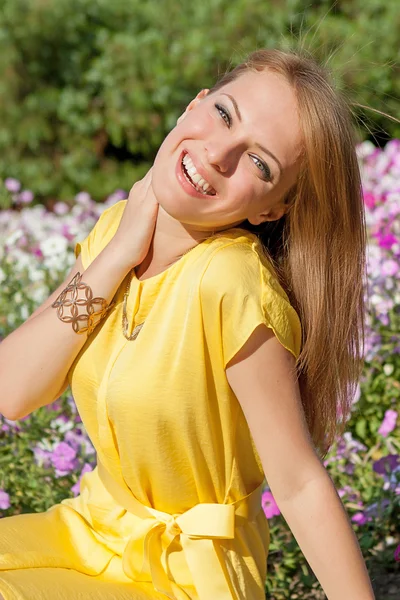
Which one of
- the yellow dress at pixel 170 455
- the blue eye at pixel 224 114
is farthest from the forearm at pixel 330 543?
the blue eye at pixel 224 114

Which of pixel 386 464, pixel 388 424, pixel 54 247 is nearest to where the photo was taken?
pixel 386 464

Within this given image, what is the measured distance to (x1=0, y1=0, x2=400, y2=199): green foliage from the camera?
6.23m

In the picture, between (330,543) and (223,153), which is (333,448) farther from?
(223,153)

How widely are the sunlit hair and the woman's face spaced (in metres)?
0.03

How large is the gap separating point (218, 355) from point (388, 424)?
134 cm

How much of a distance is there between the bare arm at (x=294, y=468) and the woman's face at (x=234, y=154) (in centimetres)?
23

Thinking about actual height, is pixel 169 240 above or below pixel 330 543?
above

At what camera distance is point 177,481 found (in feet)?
6.08

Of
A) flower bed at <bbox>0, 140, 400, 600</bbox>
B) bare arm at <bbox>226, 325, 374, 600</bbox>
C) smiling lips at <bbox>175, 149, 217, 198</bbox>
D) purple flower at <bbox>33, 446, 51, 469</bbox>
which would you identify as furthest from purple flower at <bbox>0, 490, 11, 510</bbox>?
smiling lips at <bbox>175, 149, 217, 198</bbox>

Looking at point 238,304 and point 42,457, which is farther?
point 42,457

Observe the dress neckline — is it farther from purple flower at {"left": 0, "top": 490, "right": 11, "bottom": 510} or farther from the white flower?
the white flower

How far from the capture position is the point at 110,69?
6.34m

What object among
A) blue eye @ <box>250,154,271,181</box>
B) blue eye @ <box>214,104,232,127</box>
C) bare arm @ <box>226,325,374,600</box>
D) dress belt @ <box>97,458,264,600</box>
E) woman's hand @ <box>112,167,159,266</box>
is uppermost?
blue eye @ <box>214,104,232,127</box>

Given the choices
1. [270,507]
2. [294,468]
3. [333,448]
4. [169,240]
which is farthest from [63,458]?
[294,468]
